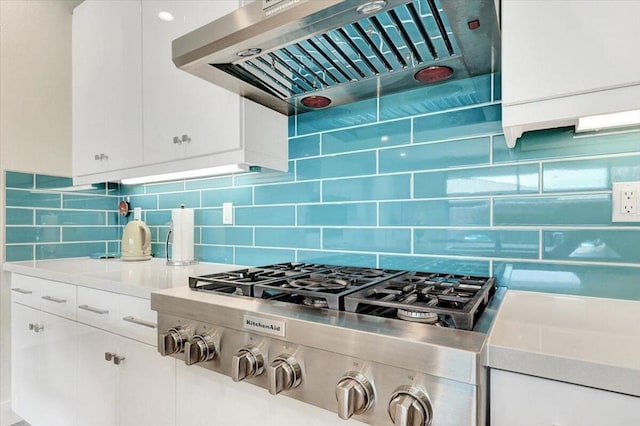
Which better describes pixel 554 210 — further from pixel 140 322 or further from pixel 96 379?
pixel 96 379

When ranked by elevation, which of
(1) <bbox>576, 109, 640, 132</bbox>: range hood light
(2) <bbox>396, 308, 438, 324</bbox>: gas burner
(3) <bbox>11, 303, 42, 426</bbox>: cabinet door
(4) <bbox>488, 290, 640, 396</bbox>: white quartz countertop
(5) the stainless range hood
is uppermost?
(5) the stainless range hood

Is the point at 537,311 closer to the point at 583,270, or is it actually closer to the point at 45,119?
the point at 583,270

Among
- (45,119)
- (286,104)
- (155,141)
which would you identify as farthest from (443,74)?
(45,119)

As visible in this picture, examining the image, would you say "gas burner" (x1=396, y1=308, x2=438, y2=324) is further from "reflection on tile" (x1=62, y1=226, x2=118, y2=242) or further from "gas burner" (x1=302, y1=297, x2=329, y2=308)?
"reflection on tile" (x1=62, y1=226, x2=118, y2=242)

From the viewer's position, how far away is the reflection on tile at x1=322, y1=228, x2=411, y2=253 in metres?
1.33

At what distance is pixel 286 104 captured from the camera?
4.79 feet

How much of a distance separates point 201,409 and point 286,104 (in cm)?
113

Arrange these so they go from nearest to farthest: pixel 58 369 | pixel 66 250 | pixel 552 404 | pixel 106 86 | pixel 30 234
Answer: pixel 552 404
pixel 58 369
pixel 106 86
pixel 30 234
pixel 66 250

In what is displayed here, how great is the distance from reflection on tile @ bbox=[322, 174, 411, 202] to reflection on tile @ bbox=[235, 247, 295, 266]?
1.07ft

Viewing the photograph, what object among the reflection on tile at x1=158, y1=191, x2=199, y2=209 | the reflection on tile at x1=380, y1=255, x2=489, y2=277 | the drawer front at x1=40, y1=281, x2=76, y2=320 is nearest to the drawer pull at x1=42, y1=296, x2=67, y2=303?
the drawer front at x1=40, y1=281, x2=76, y2=320

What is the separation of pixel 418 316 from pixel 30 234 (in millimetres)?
2278

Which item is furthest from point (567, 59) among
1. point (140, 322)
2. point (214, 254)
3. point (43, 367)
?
point (43, 367)

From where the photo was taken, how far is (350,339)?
712mm

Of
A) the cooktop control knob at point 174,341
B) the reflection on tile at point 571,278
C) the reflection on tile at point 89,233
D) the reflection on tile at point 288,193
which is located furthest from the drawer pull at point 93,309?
the reflection on tile at point 571,278
